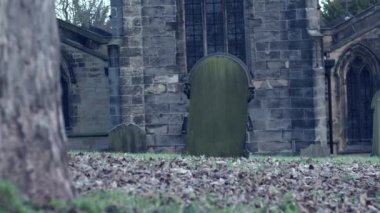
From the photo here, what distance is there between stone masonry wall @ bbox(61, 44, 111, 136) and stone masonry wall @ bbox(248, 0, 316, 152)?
233 inches

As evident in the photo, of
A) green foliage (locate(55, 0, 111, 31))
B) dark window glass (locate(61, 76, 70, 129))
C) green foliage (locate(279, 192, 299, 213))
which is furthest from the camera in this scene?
green foliage (locate(55, 0, 111, 31))

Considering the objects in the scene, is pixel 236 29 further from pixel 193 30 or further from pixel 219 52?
pixel 193 30

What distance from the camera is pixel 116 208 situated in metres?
6.79

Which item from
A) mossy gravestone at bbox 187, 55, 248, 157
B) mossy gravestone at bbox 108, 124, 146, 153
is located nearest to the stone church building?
mossy gravestone at bbox 108, 124, 146, 153

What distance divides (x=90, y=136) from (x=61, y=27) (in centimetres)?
579

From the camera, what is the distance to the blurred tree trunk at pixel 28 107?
20.6ft

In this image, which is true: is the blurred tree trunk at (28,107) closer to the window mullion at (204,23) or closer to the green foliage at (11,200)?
the green foliage at (11,200)

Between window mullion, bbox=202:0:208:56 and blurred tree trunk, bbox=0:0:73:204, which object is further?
window mullion, bbox=202:0:208:56

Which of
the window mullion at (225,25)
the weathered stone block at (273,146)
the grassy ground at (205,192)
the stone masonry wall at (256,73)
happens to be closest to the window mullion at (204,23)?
the window mullion at (225,25)

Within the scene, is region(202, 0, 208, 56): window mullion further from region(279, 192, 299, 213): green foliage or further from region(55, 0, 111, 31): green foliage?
region(55, 0, 111, 31): green foliage

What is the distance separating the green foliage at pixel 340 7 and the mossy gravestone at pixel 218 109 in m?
24.3

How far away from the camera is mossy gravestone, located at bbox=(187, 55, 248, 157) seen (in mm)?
15719

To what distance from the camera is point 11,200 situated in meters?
6.05

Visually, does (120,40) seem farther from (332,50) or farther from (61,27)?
(332,50)
